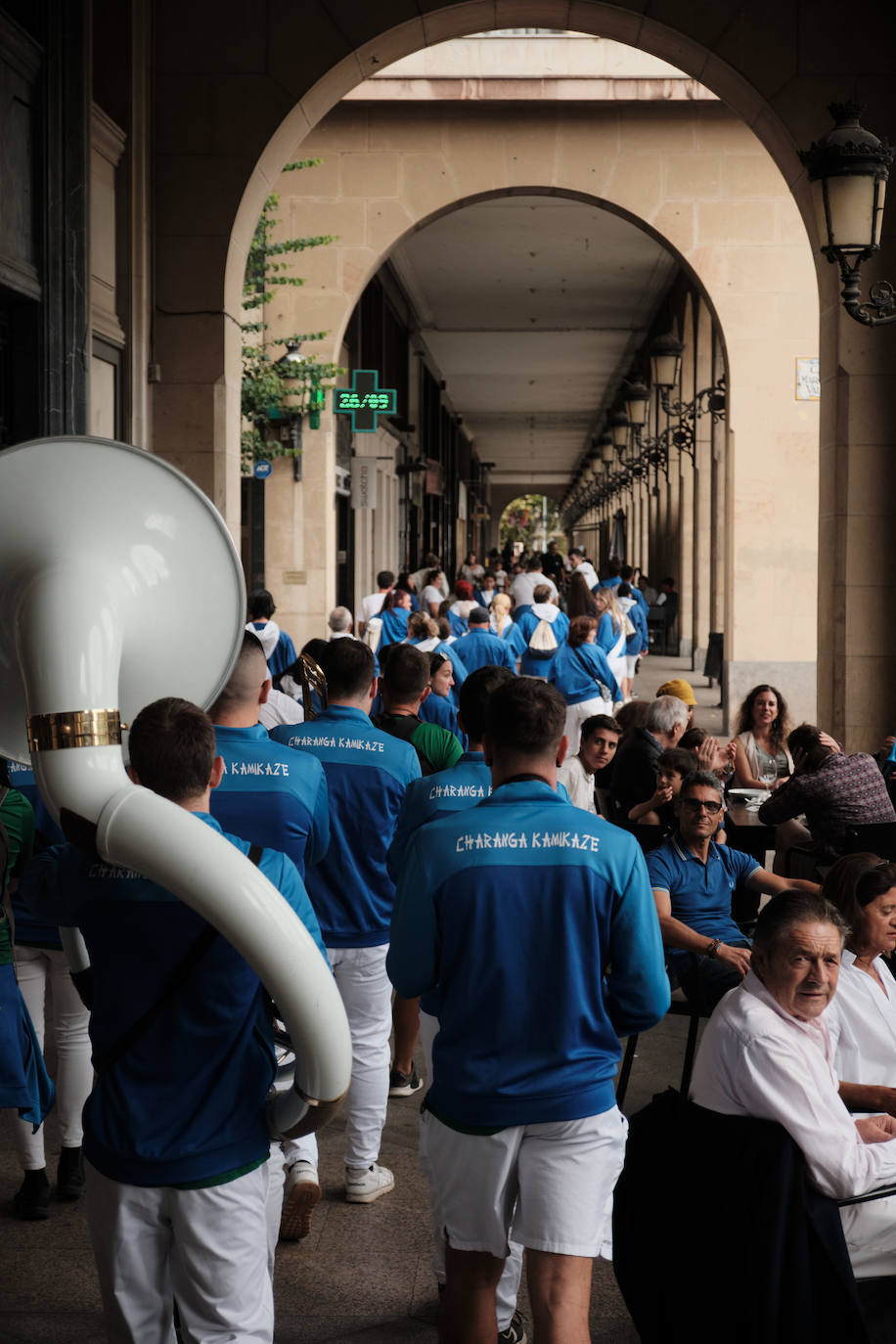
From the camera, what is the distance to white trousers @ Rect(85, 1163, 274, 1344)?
2.80 m

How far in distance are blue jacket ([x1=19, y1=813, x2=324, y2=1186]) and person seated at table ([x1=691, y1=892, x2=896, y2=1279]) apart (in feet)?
3.68

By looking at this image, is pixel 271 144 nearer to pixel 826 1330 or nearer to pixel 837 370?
pixel 837 370

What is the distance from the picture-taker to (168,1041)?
2.81 metres

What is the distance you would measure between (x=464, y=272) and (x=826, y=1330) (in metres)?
23.7

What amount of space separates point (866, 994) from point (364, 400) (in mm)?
14452

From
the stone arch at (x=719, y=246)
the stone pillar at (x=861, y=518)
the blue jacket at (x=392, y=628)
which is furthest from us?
the stone arch at (x=719, y=246)

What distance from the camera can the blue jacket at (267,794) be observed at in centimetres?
397

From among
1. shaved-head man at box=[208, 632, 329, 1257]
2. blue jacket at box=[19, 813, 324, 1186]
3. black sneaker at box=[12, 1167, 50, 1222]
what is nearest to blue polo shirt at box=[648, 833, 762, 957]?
shaved-head man at box=[208, 632, 329, 1257]

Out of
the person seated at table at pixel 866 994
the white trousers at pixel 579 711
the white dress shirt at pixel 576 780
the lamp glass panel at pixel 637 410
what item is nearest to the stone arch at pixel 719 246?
the lamp glass panel at pixel 637 410

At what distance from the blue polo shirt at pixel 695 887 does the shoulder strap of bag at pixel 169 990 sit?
3.00m

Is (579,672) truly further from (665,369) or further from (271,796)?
(271,796)

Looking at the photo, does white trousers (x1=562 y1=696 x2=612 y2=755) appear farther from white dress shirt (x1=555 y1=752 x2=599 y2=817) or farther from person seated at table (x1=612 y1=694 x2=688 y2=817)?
white dress shirt (x1=555 y1=752 x2=599 y2=817)

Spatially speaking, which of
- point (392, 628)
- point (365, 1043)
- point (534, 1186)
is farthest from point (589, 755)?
point (392, 628)

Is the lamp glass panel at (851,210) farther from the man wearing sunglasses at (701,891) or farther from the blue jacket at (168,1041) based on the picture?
the blue jacket at (168,1041)
